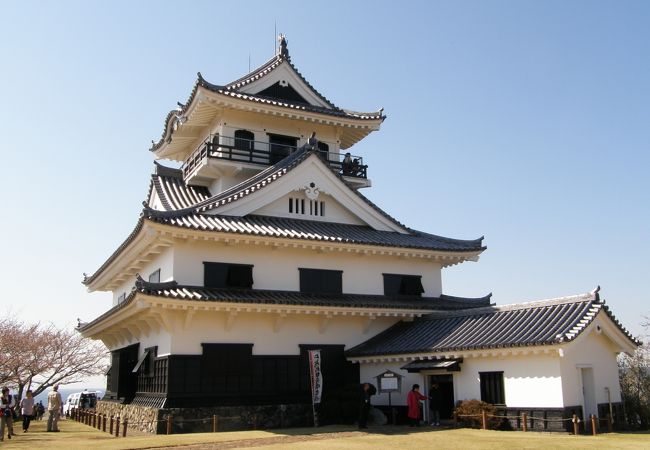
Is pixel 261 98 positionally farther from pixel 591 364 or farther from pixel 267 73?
pixel 591 364

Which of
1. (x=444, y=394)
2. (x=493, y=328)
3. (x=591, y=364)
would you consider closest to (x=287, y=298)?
(x=444, y=394)

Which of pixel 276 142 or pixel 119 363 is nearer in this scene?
A: pixel 119 363

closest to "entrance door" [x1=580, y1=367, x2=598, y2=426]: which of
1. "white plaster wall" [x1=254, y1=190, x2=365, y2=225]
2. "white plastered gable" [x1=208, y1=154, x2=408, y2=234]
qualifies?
"white plastered gable" [x1=208, y1=154, x2=408, y2=234]

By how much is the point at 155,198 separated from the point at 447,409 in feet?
55.2

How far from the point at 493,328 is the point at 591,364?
3145 mm

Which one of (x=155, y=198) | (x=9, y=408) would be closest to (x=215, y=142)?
(x=155, y=198)

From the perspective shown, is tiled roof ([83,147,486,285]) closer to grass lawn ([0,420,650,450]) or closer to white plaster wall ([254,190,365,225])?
white plaster wall ([254,190,365,225])

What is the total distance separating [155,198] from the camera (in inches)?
1185

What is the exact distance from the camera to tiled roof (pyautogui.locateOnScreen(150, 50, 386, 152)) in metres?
28.4

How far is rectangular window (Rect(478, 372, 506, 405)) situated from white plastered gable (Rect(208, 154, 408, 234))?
961 cm

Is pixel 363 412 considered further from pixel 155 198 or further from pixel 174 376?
pixel 155 198

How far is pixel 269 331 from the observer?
23188mm

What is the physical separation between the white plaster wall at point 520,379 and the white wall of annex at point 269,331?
4707 mm

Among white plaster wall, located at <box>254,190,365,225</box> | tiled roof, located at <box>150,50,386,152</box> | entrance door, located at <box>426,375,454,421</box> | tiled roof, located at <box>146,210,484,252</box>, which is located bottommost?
entrance door, located at <box>426,375,454,421</box>
